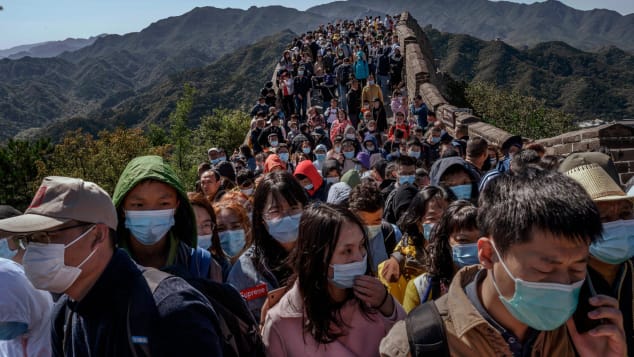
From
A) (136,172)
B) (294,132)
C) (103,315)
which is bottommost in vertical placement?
(294,132)

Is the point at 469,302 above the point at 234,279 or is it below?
above

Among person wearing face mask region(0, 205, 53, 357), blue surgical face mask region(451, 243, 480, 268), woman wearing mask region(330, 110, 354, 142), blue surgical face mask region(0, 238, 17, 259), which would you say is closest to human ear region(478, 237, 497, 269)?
blue surgical face mask region(451, 243, 480, 268)

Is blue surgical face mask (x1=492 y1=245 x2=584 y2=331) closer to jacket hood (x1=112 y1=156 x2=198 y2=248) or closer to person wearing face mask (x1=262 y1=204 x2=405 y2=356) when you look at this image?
person wearing face mask (x1=262 y1=204 x2=405 y2=356)

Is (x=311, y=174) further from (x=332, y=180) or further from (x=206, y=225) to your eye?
(x=206, y=225)

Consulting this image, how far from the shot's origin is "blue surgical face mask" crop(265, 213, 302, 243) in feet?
10.7

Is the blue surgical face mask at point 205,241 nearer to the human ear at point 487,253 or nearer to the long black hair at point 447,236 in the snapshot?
the long black hair at point 447,236

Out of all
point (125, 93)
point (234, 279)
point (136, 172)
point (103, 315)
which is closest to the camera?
point (103, 315)

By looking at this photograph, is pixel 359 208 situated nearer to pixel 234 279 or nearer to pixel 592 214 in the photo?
pixel 234 279

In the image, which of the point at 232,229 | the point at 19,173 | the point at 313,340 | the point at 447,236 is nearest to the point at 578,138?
the point at 447,236

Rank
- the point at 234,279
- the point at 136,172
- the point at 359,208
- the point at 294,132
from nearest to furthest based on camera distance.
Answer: the point at 136,172 < the point at 234,279 < the point at 359,208 < the point at 294,132

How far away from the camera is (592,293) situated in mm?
1749

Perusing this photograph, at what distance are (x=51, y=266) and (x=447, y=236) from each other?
1.96 metres

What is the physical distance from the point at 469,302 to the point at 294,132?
10.7 m

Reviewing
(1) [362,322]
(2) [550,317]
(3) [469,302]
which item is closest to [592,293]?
(2) [550,317]
